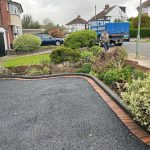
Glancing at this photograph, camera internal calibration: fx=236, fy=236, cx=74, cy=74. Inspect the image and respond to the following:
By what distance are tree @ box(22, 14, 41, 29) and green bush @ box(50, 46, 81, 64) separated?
56.9m

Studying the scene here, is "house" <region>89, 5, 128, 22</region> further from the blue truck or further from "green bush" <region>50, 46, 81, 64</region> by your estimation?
"green bush" <region>50, 46, 81, 64</region>

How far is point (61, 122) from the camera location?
16.4 feet

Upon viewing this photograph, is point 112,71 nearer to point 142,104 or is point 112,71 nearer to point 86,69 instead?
point 86,69

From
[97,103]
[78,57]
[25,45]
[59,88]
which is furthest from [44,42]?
[97,103]

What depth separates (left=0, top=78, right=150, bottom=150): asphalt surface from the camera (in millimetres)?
4004

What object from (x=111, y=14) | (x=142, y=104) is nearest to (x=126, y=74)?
(x=142, y=104)

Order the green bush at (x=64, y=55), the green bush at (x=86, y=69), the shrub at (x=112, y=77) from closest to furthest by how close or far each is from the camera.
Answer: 1. the shrub at (x=112, y=77)
2. the green bush at (x=86, y=69)
3. the green bush at (x=64, y=55)

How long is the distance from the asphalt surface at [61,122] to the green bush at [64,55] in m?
3.99

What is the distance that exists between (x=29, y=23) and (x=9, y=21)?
40.9 m

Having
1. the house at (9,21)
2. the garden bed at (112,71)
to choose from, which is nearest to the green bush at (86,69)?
the garden bed at (112,71)

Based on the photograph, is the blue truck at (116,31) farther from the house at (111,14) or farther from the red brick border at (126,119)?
the house at (111,14)

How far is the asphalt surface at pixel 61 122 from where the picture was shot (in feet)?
13.1

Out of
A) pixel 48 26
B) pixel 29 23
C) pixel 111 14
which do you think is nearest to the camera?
pixel 48 26

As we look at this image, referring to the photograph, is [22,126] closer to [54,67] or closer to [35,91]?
[35,91]
